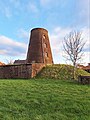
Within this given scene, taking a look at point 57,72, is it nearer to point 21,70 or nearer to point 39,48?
point 21,70

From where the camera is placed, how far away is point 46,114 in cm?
607

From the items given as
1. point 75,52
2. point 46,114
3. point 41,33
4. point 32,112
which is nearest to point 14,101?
point 32,112

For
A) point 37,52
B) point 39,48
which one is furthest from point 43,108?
point 39,48

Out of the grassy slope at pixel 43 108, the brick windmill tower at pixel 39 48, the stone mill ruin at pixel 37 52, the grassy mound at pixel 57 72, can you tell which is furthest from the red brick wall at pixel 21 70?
the grassy slope at pixel 43 108

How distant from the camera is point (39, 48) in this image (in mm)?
26047

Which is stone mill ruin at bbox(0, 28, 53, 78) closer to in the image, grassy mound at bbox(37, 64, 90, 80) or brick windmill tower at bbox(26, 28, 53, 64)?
brick windmill tower at bbox(26, 28, 53, 64)

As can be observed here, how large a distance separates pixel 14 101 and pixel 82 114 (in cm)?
306

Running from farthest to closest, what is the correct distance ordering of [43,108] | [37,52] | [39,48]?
[39,48] < [37,52] < [43,108]

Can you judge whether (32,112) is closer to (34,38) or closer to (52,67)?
(52,67)

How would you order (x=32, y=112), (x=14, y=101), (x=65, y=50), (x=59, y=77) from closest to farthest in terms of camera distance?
1. (x=32, y=112)
2. (x=14, y=101)
3. (x=59, y=77)
4. (x=65, y=50)

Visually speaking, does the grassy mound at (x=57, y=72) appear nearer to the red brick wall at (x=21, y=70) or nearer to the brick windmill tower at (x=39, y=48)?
the red brick wall at (x=21, y=70)

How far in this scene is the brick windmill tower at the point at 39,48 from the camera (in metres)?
25.8

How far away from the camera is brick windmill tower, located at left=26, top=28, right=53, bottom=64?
25844mm

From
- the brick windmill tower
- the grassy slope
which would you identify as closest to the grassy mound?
A: the brick windmill tower
